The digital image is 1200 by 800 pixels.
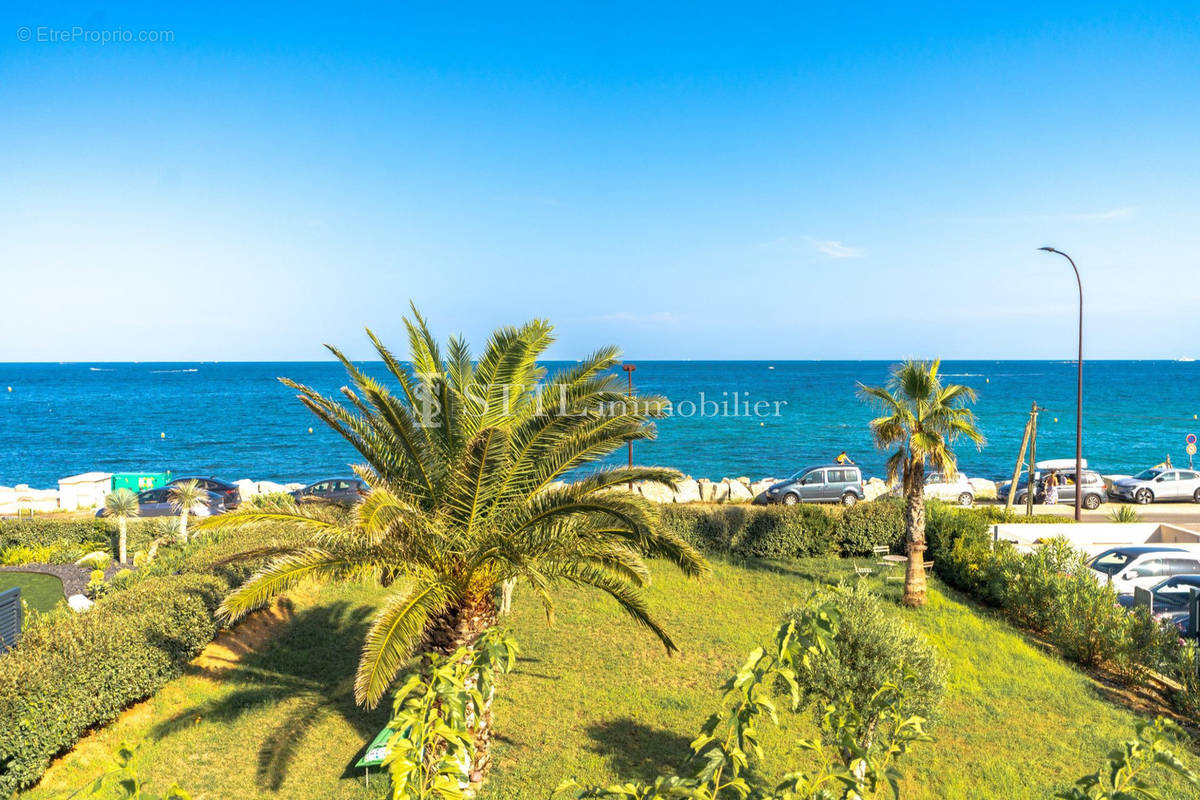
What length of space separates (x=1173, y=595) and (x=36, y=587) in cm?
2574

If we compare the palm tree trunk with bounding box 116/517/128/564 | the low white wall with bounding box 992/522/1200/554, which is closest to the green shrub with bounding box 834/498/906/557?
the low white wall with bounding box 992/522/1200/554

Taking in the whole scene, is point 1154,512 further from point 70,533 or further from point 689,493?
point 70,533

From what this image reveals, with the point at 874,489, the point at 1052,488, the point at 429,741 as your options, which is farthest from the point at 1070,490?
the point at 429,741

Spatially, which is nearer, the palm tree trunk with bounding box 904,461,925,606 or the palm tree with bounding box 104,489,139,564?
the palm tree trunk with bounding box 904,461,925,606

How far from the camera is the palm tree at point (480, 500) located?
817cm

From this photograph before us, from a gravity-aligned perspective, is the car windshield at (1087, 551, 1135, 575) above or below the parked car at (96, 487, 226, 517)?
above

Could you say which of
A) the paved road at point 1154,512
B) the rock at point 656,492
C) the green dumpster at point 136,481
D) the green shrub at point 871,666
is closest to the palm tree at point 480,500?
the green shrub at point 871,666

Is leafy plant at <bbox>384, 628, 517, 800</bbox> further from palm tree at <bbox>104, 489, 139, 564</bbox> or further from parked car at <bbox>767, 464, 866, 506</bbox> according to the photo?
parked car at <bbox>767, 464, 866, 506</bbox>

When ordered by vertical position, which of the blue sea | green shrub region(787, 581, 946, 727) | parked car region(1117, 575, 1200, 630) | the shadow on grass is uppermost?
green shrub region(787, 581, 946, 727)

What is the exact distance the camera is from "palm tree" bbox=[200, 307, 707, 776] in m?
8.17

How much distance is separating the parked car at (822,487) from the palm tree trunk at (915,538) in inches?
528

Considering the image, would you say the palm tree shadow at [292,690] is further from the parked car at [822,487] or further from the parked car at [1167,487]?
the parked car at [1167,487]

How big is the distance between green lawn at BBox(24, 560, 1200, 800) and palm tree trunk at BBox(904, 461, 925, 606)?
0.67 metres

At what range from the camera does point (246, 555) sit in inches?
344
